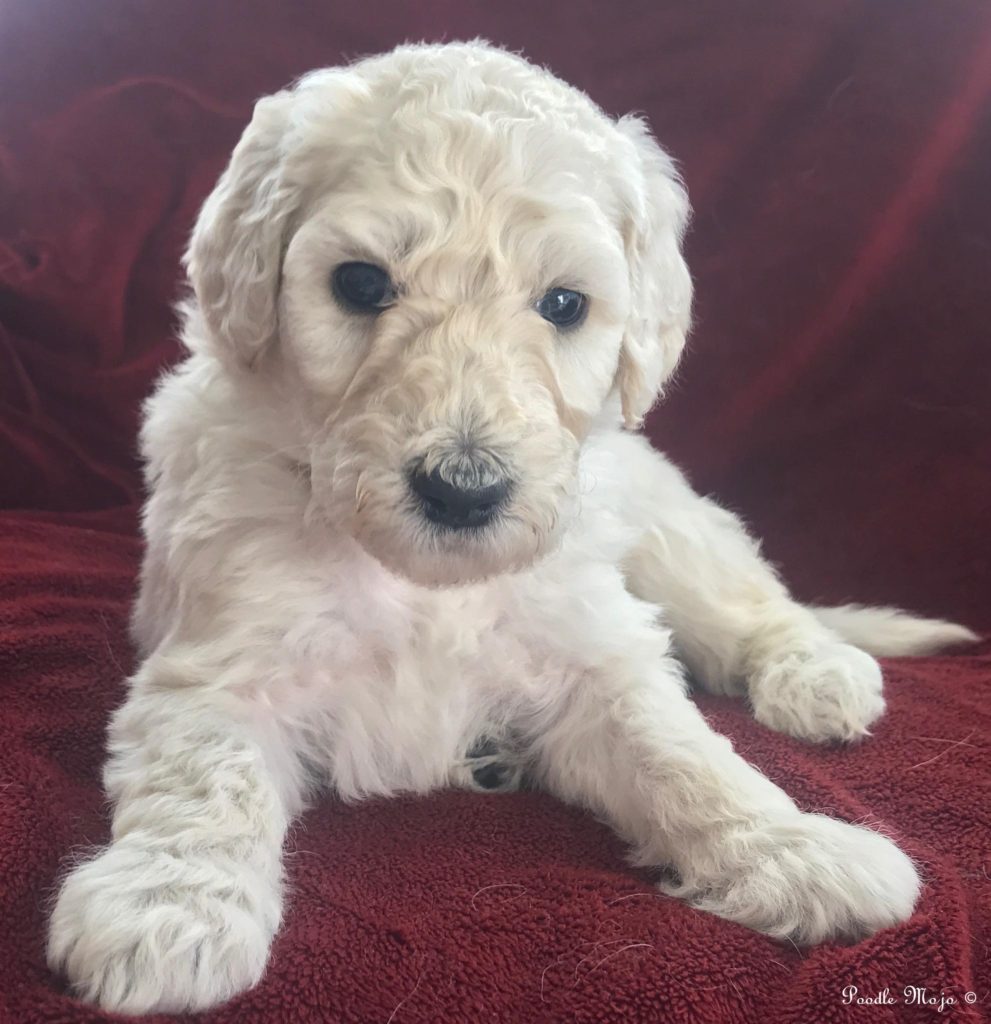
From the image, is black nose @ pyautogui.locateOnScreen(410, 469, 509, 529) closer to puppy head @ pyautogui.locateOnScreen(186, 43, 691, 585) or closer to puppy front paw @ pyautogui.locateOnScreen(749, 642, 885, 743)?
puppy head @ pyautogui.locateOnScreen(186, 43, 691, 585)

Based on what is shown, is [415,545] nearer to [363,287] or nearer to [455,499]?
[455,499]

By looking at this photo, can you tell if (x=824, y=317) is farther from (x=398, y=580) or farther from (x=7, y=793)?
(x=7, y=793)

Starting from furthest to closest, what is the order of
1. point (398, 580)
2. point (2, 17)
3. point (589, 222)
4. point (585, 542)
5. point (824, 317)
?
point (2, 17) → point (824, 317) → point (585, 542) → point (398, 580) → point (589, 222)

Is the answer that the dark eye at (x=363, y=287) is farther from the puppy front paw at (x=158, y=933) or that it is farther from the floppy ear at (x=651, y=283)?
the puppy front paw at (x=158, y=933)

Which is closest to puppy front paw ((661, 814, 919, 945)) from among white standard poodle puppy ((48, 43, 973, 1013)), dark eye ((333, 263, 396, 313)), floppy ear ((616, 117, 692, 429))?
white standard poodle puppy ((48, 43, 973, 1013))

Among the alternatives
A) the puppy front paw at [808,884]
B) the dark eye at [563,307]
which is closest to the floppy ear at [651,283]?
the dark eye at [563,307]

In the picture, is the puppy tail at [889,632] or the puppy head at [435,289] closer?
the puppy head at [435,289]

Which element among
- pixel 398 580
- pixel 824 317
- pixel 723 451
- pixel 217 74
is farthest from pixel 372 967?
pixel 217 74
